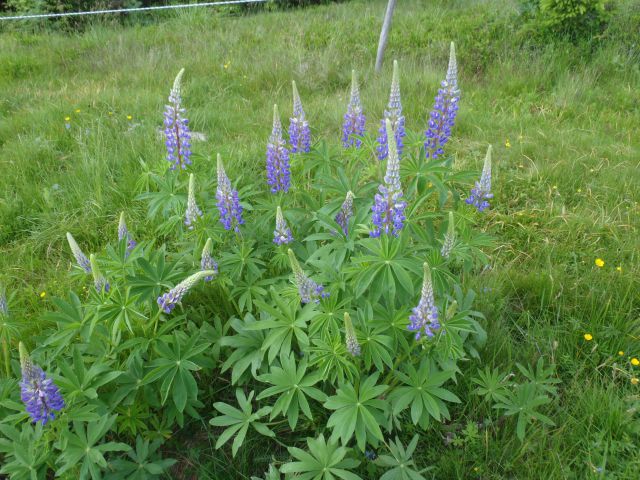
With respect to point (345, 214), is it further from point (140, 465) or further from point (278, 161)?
point (140, 465)

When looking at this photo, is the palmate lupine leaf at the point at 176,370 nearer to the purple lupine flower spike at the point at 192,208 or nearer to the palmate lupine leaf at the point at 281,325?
the palmate lupine leaf at the point at 281,325

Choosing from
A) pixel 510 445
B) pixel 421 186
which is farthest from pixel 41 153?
pixel 510 445

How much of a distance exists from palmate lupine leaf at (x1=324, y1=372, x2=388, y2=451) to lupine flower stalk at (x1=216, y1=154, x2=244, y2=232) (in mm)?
901

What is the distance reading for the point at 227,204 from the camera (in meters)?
2.40

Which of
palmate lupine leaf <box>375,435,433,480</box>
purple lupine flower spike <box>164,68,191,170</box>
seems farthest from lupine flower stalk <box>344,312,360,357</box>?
purple lupine flower spike <box>164,68,191,170</box>

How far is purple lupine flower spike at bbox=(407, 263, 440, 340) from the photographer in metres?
1.81

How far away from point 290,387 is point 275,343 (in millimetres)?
172

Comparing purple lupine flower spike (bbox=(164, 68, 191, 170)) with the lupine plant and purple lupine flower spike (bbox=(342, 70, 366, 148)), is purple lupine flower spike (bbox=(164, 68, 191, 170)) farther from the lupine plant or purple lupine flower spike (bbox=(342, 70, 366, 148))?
purple lupine flower spike (bbox=(342, 70, 366, 148))

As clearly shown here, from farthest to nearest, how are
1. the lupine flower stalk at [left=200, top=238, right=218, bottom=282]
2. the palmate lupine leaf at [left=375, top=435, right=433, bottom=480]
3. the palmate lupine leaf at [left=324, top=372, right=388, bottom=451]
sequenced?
the lupine flower stalk at [left=200, top=238, right=218, bottom=282], the palmate lupine leaf at [left=375, top=435, right=433, bottom=480], the palmate lupine leaf at [left=324, top=372, right=388, bottom=451]

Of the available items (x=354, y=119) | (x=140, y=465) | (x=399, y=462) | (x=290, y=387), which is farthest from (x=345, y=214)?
(x=140, y=465)

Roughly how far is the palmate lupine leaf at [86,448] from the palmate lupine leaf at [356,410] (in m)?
0.74

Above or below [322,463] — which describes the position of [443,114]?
above

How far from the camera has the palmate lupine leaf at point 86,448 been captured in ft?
6.05

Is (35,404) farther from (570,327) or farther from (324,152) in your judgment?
(570,327)
